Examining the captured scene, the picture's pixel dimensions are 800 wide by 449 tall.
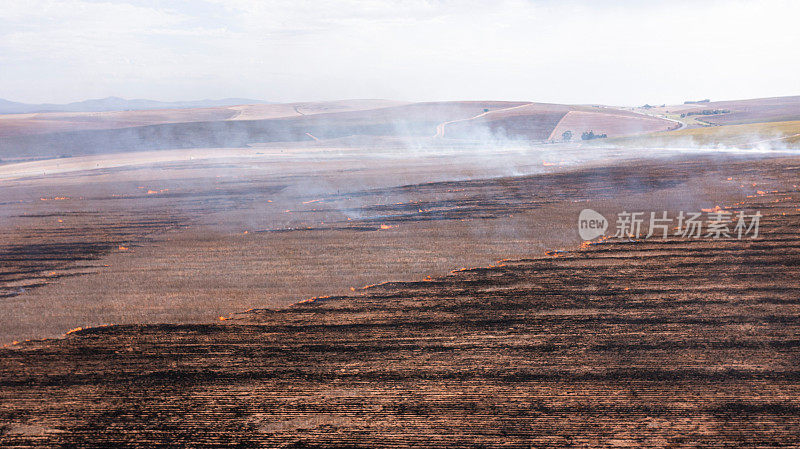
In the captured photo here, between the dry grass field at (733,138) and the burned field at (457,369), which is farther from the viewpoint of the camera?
the dry grass field at (733,138)

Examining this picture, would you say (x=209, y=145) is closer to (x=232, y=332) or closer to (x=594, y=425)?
(x=232, y=332)

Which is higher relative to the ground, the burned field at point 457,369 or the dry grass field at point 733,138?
the dry grass field at point 733,138

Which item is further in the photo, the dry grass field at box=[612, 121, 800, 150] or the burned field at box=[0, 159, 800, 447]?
the dry grass field at box=[612, 121, 800, 150]

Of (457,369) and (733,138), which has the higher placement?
(733,138)

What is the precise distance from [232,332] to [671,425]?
998 centimetres

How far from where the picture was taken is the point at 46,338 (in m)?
12.1

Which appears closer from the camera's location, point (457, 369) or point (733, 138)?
point (457, 369)

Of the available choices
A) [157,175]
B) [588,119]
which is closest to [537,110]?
[588,119]

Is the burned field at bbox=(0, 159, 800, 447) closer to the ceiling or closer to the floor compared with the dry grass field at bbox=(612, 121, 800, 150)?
closer to the floor

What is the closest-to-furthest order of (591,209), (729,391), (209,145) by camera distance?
(729,391), (591,209), (209,145)

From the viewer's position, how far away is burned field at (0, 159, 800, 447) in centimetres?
828

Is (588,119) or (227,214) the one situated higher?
(588,119)

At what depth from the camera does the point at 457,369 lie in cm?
998

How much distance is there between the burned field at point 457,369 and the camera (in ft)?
27.2
